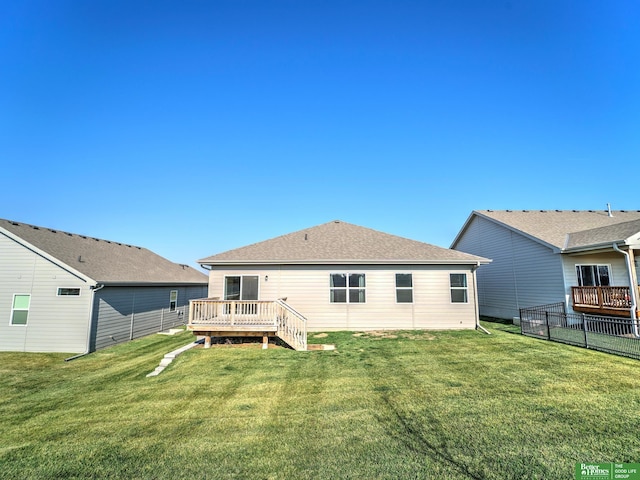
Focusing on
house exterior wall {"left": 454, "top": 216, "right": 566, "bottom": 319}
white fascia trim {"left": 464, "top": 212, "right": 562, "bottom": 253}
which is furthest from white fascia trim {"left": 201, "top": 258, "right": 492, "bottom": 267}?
house exterior wall {"left": 454, "top": 216, "right": 566, "bottom": 319}

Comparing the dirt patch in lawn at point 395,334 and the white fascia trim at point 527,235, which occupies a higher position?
the white fascia trim at point 527,235

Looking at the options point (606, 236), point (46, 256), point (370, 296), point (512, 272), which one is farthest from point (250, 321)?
point (606, 236)

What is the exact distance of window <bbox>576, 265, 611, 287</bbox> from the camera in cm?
1445

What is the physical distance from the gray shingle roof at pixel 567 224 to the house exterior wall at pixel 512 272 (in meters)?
0.53

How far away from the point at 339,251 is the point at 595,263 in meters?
12.9

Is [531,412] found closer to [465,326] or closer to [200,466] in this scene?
[200,466]

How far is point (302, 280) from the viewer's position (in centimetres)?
1381

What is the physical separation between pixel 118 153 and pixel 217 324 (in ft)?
52.4

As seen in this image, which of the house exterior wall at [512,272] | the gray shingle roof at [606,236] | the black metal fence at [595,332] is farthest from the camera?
the house exterior wall at [512,272]

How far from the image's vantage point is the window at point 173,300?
19.0 meters

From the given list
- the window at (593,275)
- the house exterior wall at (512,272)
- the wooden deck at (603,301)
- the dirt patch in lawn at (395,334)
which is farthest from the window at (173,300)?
the window at (593,275)

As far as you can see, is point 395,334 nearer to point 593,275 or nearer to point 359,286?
point 359,286

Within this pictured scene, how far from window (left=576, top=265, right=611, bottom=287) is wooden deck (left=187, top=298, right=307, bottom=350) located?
1417 centimetres

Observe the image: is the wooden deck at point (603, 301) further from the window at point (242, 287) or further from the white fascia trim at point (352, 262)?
the window at point (242, 287)
